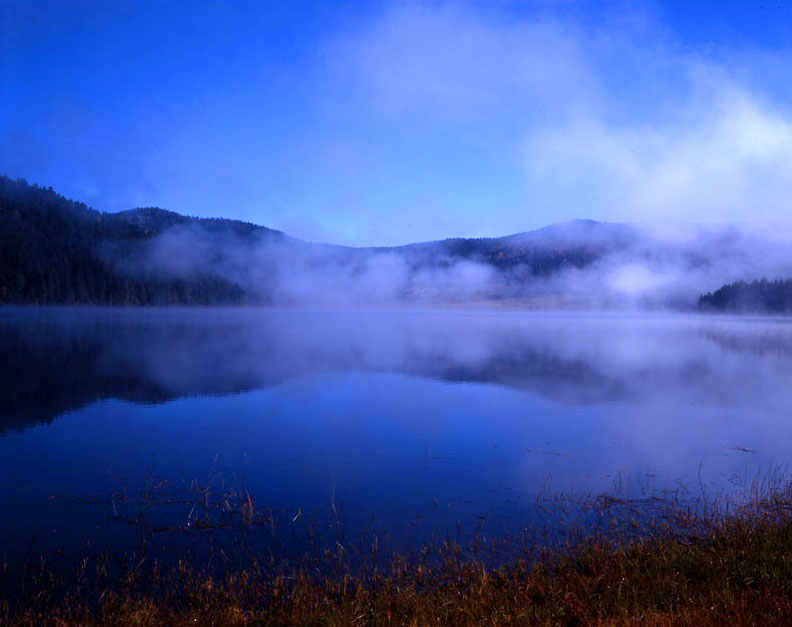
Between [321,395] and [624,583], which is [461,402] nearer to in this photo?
[321,395]

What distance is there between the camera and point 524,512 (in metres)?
10.7

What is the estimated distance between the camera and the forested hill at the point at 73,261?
4774 inches

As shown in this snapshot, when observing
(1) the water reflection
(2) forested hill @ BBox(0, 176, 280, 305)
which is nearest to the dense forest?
(1) the water reflection

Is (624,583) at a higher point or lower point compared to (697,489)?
higher

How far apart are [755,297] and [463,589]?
7330 inches

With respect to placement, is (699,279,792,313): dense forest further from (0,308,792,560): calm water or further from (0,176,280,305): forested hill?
(0,176,280,305): forested hill

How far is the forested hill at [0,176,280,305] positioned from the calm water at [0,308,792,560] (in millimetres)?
99366

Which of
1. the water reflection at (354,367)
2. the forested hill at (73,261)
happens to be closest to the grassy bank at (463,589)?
the water reflection at (354,367)

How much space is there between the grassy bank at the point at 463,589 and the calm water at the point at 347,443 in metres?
1.38

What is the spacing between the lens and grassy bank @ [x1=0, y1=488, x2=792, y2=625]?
5996 millimetres

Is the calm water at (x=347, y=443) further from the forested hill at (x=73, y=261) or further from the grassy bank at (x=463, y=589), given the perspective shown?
the forested hill at (x=73, y=261)

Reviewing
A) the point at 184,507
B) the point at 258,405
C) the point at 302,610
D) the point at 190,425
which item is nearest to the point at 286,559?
the point at 302,610

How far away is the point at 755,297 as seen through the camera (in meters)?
164

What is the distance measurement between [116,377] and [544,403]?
66.9 feet
